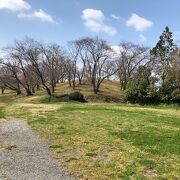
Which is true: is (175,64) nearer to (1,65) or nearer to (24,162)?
(1,65)

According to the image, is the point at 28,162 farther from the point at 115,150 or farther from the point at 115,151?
the point at 115,150

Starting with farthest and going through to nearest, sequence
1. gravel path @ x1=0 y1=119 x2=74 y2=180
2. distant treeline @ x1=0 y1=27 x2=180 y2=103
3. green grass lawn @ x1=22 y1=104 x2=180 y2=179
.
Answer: distant treeline @ x1=0 y1=27 x2=180 y2=103, green grass lawn @ x1=22 y1=104 x2=180 y2=179, gravel path @ x1=0 y1=119 x2=74 y2=180

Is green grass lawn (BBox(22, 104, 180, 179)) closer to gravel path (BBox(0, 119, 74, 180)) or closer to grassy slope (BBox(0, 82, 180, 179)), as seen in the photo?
grassy slope (BBox(0, 82, 180, 179))

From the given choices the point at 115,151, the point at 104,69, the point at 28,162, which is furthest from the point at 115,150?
the point at 104,69

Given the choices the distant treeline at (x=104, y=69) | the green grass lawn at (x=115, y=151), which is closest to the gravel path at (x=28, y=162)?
the green grass lawn at (x=115, y=151)

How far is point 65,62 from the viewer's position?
73.0 metres

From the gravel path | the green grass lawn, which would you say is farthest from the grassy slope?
the gravel path

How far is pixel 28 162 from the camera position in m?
10.1

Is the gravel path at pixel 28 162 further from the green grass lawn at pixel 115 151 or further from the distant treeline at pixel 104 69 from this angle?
the distant treeline at pixel 104 69

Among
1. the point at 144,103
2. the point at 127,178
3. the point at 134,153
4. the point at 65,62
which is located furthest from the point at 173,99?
the point at 127,178

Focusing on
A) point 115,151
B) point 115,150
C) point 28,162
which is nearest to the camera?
point 28,162

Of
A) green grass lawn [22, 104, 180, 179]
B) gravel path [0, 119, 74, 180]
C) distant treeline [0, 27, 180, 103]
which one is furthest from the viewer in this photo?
distant treeline [0, 27, 180, 103]

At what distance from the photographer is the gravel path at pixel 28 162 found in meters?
8.66

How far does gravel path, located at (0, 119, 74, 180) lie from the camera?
8664 millimetres
